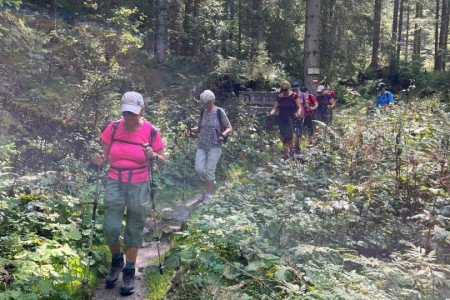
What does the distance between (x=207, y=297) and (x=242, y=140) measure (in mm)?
7796

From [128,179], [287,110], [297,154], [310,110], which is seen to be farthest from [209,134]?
[310,110]

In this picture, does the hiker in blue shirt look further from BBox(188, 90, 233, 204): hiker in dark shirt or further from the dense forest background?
BBox(188, 90, 233, 204): hiker in dark shirt

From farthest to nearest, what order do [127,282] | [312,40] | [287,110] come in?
[312,40] → [287,110] → [127,282]

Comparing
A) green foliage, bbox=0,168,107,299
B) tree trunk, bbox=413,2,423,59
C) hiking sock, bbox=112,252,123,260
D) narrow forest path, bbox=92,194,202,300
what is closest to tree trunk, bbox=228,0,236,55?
narrow forest path, bbox=92,194,202,300

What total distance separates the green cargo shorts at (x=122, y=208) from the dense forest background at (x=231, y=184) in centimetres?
46

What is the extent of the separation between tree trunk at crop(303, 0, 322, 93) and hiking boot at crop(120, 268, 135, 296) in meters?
10.1

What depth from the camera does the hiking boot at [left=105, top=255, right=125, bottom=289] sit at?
4.96 metres

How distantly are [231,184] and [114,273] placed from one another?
2.77m

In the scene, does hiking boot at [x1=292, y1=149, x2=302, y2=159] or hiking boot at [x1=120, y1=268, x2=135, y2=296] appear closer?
hiking boot at [x1=120, y1=268, x2=135, y2=296]

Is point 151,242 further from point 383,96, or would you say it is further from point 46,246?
point 383,96

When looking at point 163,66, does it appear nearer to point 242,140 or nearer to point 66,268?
point 242,140

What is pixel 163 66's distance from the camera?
20.2m

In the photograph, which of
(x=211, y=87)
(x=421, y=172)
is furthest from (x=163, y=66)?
(x=421, y=172)

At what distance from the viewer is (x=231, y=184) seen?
7.31 meters
